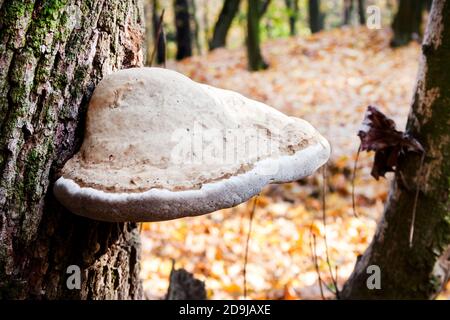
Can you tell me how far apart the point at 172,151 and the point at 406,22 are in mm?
10696

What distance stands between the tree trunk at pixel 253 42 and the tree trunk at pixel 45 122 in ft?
28.6

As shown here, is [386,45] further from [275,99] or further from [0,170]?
[0,170]

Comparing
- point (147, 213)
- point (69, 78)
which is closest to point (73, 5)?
point (69, 78)

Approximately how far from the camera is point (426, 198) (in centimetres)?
227

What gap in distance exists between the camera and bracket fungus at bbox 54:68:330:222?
1206 millimetres

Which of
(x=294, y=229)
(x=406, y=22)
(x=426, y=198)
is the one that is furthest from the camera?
(x=406, y=22)

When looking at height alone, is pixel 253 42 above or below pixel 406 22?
below

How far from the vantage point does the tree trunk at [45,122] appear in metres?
1.37

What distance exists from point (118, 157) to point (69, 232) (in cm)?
42

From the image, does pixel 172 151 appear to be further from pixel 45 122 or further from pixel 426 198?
pixel 426 198

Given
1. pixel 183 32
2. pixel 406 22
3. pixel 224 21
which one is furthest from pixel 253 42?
pixel 183 32

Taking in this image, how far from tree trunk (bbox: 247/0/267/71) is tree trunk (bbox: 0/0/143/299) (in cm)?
873

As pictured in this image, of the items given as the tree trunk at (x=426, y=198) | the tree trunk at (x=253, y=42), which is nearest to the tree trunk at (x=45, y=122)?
the tree trunk at (x=426, y=198)

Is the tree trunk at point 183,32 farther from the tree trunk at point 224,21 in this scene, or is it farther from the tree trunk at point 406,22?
the tree trunk at point 406,22
